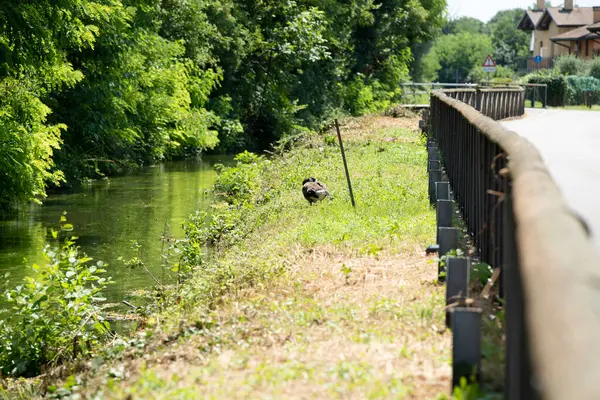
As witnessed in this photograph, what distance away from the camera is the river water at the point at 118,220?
15.7m

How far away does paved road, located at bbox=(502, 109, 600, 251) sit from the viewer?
13.2 m

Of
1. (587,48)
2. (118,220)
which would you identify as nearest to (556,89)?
(587,48)

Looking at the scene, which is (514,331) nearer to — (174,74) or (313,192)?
(313,192)

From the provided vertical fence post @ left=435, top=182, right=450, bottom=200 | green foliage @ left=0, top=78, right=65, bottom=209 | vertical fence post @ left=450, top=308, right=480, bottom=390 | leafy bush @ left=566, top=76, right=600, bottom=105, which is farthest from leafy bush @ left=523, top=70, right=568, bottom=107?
vertical fence post @ left=450, top=308, right=480, bottom=390

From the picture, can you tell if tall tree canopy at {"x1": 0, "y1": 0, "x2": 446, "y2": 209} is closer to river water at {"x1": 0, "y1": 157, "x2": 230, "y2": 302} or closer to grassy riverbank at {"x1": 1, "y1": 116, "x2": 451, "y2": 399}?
river water at {"x1": 0, "y1": 157, "x2": 230, "y2": 302}

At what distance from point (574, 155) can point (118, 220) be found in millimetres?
9437

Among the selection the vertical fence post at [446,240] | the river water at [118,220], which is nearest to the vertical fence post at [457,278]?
the vertical fence post at [446,240]

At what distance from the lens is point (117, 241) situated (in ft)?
60.6

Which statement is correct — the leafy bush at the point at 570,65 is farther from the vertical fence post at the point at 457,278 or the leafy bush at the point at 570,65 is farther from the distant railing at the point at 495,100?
the vertical fence post at the point at 457,278

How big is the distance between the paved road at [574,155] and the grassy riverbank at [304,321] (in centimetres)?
195

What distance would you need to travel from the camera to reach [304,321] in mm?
7422

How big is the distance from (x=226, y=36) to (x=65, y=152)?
1268 centimetres

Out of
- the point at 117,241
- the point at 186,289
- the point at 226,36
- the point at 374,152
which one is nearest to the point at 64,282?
the point at 186,289

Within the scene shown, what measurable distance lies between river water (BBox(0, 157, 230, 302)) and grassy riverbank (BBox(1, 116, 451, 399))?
183 centimetres
